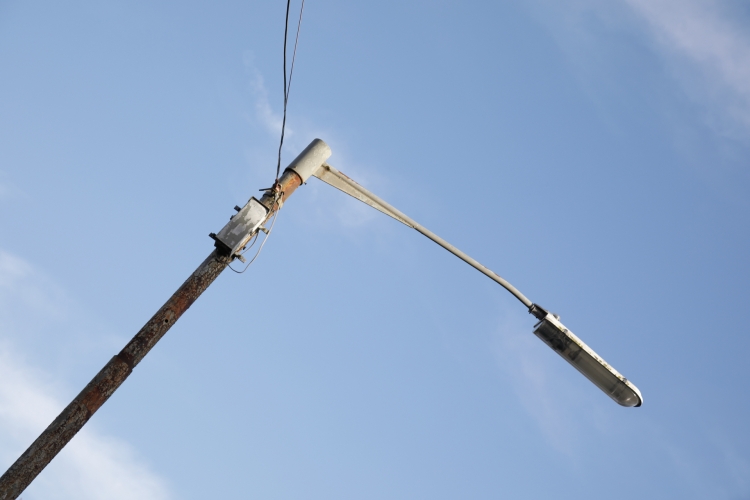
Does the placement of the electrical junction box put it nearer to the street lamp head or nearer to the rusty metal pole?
the rusty metal pole

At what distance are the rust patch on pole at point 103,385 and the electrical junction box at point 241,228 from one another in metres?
0.10

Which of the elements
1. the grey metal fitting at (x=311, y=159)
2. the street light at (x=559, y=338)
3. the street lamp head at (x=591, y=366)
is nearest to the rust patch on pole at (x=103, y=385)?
the grey metal fitting at (x=311, y=159)

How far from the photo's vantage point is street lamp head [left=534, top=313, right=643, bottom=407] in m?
6.71

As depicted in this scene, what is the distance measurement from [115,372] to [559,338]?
419 cm

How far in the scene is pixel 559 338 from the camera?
22.4 feet

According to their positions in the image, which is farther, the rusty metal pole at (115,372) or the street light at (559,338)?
the street light at (559,338)

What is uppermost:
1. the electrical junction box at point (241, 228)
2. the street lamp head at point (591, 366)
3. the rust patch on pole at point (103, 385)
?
the street lamp head at point (591, 366)

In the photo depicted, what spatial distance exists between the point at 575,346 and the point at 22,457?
4.85 meters

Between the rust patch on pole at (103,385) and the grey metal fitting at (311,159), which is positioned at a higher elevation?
the grey metal fitting at (311,159)

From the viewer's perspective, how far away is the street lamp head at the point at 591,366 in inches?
264

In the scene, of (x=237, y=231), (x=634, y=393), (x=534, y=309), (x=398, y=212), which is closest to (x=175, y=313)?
(x=237, y=231)

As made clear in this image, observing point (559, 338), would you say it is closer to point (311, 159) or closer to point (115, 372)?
point (311, 159)

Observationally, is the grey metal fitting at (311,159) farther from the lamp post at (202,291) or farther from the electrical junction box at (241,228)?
the electrical junction box at (241,228)

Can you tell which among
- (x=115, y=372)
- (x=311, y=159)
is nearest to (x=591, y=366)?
(x=311, y=159)
